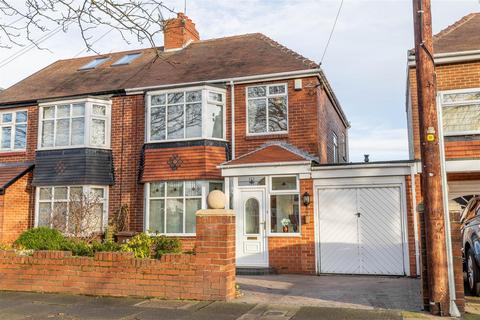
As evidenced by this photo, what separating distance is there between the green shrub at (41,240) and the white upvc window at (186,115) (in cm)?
485

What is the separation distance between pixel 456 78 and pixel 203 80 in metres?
7.40

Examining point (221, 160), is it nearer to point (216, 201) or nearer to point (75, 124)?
Result: point (75, 124)

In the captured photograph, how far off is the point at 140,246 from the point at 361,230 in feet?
18.7

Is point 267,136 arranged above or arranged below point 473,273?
above

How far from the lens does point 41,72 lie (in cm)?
1998

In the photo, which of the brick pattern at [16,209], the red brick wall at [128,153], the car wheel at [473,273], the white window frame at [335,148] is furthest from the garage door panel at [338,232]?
the brick pattern at [16,209]

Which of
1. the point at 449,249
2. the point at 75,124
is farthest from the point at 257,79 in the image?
the point at 449,249

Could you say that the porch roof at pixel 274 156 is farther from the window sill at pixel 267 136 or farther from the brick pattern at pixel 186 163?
the brick pattern at pixel 186 163

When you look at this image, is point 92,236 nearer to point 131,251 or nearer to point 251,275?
point 251,275

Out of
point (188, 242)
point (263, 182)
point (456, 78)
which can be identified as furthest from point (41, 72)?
point (456, 78)

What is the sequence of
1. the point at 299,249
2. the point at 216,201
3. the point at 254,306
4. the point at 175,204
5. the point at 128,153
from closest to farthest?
the point at 254,306 → the point at 216,201 → the point at 299,249 → the point at 175,204 → the point at 128,153

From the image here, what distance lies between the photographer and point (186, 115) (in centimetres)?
1441

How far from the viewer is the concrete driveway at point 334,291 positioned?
7449mm

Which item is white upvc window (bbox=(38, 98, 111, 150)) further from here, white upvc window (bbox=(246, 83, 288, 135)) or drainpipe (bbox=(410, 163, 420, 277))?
drainpipe (bbox=(410, 163, 420, 277))
